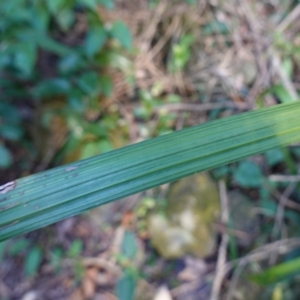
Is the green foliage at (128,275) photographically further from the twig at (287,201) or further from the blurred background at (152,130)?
the twig at (287,201)

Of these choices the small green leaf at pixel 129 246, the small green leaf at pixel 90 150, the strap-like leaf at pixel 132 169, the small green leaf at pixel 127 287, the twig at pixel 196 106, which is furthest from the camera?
the twig at pixel 196 106

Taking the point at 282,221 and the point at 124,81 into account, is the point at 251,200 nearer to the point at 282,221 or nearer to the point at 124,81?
the point at 282,221

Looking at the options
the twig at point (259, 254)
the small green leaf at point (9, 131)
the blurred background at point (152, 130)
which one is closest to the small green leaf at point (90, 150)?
the blurred background at point (152, 130)

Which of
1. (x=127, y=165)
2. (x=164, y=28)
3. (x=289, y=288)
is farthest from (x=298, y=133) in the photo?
(x=164, y=28)

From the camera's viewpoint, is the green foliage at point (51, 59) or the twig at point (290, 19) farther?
the twig at point (290, 19)

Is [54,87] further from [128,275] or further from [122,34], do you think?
[128,275]

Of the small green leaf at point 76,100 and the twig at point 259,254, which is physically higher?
the small green leaf at point 76,100
